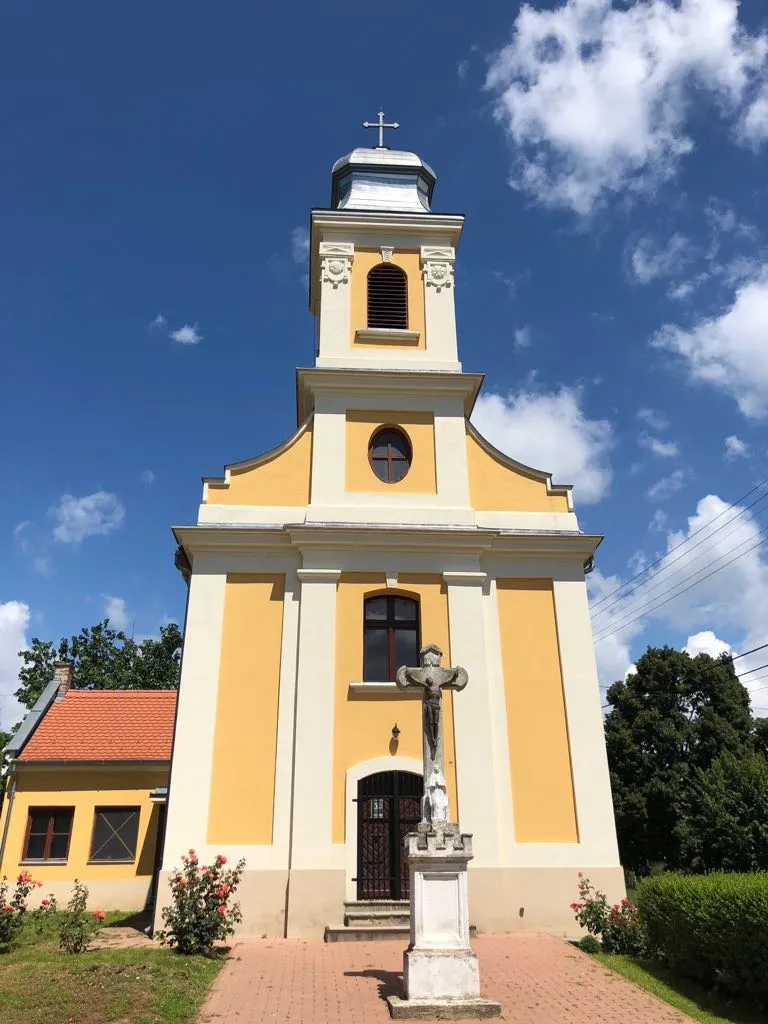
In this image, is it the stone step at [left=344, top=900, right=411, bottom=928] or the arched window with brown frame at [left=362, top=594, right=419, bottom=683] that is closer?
the stone step at [left=344, top=900, right=411, bottom=928]

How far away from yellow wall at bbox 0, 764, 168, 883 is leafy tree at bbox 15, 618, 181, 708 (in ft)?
78.0

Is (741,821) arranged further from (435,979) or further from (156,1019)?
(156,1019)

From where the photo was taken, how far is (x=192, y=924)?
11.2m

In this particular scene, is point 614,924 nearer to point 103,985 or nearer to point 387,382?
point 103,985

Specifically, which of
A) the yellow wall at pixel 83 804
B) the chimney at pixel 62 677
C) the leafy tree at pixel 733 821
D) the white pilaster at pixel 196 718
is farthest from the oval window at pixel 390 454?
the chimney at pixel 62 677

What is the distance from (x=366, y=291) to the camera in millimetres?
18953

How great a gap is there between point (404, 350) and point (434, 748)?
1123 cm

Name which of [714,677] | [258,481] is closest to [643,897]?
[258,481]

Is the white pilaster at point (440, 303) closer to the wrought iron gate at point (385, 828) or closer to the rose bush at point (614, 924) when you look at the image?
the wrought iron gate at point (385, 828)

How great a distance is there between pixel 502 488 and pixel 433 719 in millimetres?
8270

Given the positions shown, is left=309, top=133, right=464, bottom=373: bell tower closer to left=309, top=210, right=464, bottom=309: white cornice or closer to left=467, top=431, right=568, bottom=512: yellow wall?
left=309, top=210, right=464, bottom=309: white cornice

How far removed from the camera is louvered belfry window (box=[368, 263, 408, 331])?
18781 mm

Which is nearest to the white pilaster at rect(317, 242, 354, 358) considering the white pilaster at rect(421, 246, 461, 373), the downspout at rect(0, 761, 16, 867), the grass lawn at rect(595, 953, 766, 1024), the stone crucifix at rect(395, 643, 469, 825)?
the white pilaster at rect(421, 246, 461, 373)

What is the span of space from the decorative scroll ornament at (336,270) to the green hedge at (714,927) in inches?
575
